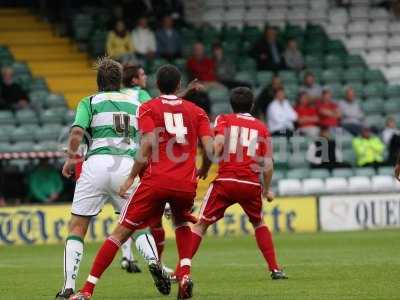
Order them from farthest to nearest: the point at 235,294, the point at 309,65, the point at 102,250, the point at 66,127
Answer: the point at 309,65 → the point at 66,127 → the point at 235,294 → the point at 102,250

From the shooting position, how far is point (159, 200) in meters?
9.90

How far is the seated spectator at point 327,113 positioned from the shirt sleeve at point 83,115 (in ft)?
42.9

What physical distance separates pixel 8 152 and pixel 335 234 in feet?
19.3

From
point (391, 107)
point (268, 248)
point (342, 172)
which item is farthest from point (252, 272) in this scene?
point (391, 107)

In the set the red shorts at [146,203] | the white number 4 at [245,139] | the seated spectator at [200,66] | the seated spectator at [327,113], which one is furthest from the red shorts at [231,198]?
the seated spectator at [200,66]

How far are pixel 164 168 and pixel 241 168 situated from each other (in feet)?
7.23

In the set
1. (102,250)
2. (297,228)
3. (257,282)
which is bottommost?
(297,228)

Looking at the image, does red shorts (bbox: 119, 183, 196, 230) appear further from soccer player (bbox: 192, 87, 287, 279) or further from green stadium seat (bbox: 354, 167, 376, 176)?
green stadium seat (bbox: 354, 167, 376, 176)

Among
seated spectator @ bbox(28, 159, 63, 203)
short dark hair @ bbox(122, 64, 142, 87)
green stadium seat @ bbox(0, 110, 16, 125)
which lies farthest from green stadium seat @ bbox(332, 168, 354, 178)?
short dark hair @ bbox(122, 64, 142, 87)

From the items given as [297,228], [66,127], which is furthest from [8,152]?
[297,228]

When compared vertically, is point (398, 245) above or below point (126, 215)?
below

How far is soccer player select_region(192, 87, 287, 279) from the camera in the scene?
39.0 ft

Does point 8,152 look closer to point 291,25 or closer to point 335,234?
point 335,234

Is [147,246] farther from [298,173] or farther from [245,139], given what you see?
[298,173]
